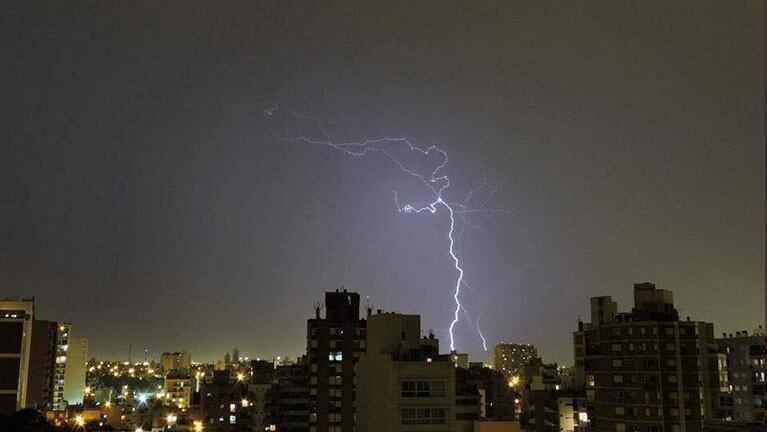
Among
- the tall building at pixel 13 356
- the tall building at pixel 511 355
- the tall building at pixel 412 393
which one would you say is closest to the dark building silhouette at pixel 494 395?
the tall building at pixel 13 356

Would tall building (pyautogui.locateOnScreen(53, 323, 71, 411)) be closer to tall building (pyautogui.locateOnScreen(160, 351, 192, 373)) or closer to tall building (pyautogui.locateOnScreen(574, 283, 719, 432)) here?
tall building (pyautogui.locateOnScreen(574, 283, 719, 432))

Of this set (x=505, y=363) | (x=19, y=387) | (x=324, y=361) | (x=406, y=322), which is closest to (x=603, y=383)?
(x=324, y=361)

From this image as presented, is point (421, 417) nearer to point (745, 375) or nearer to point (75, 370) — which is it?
point (745, 375)

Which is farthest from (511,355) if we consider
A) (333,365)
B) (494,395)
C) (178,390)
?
(333,365)

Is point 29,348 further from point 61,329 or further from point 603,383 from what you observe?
point 603,383

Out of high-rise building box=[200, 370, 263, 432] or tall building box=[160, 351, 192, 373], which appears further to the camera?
tall building box=[160, 351, 192, 373]

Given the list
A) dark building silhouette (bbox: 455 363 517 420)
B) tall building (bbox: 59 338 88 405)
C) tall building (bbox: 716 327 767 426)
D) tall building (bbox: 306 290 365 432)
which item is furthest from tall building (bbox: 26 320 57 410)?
tall building (bbox: 716 327 767 426)
